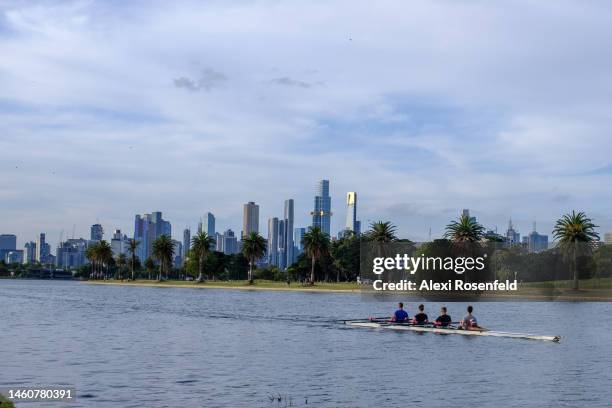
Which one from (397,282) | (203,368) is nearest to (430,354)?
(203,368)

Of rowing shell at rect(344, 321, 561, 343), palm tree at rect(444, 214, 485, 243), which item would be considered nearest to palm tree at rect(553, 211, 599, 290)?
palm tree at rect(444, 214, 485, 243)

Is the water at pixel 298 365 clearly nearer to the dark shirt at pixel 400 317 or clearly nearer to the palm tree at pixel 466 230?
the dark shirt at pixel 400 317

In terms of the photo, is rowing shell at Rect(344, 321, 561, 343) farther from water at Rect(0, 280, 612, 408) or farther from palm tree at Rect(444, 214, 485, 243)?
palm tree at Rect(444, 214, 485, 243)

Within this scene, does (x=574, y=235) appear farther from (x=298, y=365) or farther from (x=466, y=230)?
(x=298, y=365)

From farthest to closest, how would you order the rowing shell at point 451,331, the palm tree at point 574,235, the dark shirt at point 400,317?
the palm tree at point 574,235 < the dark shirt at point 400,317 < the rowing shell at point 451,331

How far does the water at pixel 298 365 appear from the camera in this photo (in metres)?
37.0

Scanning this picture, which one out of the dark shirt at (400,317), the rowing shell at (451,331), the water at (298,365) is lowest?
the water at (298,365)

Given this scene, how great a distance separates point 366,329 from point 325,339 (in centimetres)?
964

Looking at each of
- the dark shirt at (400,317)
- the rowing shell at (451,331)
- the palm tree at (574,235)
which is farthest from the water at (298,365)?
→ the palm tree at (574,235)

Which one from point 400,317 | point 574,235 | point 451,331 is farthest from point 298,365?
point 574,235

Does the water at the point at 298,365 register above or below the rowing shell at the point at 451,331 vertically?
below

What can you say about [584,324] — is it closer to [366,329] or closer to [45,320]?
[366,329]

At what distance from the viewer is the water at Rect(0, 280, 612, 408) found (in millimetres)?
37031

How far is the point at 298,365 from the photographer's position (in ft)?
157
